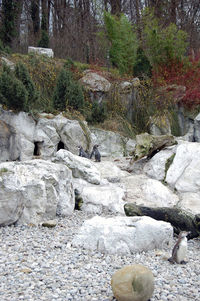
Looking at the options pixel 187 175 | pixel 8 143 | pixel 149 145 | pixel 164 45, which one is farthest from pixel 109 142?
pixel 164 45

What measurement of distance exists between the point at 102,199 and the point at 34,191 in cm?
148

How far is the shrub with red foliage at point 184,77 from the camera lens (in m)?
13.1

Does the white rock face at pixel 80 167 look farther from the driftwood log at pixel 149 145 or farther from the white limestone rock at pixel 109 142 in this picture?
the white limestone rock at pixel 109 142

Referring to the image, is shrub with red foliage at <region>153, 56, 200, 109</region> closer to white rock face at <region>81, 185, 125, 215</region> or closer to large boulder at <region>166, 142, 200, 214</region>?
large boulder at <region>166, 142, 200, 214</region>

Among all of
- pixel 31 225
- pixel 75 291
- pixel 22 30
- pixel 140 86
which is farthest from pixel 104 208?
pixel 22 30

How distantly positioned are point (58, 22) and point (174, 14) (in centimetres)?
678

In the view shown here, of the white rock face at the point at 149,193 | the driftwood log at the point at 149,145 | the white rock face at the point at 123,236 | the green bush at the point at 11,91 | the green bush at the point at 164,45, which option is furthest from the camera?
the green bush at the point at 164,45

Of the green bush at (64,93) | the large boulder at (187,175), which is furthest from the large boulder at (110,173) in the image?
the green bush at (64,93)

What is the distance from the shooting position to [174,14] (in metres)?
18.7

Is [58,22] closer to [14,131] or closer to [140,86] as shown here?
[140,86]

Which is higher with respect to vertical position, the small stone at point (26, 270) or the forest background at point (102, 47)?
the forest background at point (102, 47)

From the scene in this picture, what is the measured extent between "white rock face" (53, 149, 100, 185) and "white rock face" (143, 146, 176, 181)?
1.61 meters

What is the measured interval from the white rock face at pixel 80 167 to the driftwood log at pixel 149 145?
1691 millimetres

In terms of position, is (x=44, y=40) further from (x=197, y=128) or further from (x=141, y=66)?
(x=197, y=128)
